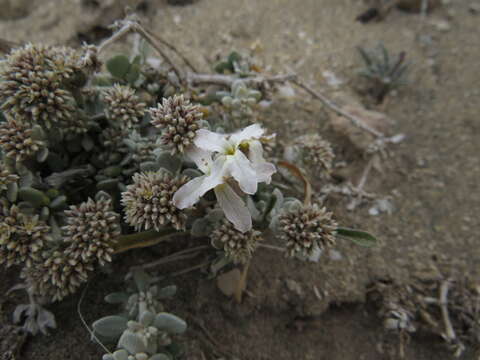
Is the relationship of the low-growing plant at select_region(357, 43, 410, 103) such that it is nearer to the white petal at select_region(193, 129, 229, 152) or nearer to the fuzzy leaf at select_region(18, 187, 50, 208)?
the white petal at select_region(193, 129, 229, 152)

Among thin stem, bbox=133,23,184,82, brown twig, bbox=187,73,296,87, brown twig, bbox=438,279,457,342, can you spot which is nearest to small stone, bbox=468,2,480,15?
brown twig, bbox=187,73,296,87

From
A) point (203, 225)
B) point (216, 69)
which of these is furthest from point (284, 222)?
point (216, 69)

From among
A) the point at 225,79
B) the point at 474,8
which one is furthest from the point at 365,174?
the point at 474,8

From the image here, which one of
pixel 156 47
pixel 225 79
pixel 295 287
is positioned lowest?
pixel 295 287

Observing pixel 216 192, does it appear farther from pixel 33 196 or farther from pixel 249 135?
pixel 33 196

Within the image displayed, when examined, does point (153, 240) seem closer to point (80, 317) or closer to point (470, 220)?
point (80, 317)

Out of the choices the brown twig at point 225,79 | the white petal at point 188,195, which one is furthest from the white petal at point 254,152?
the brown twig at point 225,79
